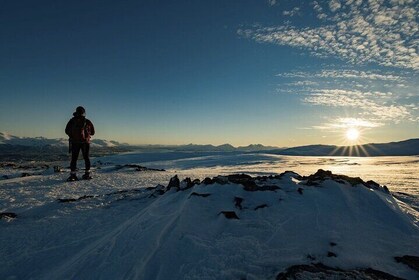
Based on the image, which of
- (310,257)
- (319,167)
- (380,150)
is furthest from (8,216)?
(380,150)

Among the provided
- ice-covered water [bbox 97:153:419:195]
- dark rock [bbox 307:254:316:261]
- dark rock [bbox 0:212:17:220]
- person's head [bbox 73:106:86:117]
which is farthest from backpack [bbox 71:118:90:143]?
dark rock [bbox 307:254:316:261]

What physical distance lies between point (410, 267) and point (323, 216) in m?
1.15

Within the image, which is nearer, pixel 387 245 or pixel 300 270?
pixel 300 270

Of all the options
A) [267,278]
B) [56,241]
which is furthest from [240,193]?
[56,241]

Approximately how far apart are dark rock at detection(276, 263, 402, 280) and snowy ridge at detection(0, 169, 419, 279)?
3 cm

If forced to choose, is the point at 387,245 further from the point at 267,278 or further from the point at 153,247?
the point at 153,247

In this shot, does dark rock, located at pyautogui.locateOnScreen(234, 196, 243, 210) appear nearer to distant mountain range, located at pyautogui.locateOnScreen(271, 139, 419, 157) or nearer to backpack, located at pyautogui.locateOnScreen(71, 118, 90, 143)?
backpack, located at pyautogui.locateOnScreen(71, 118, 90, 143)

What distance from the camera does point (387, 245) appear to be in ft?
10.2

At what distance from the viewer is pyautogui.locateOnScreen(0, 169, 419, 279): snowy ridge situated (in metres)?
2.74

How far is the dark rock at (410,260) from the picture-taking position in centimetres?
264

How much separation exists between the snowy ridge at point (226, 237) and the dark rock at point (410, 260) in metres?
0.06

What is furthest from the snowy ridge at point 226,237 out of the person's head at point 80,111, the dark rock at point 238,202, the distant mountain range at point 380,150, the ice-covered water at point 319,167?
the distant mountain range at point 380,150

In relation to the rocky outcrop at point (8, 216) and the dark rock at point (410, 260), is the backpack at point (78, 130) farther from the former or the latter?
the dark rock at point (410, 260)

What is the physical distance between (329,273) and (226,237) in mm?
1105
